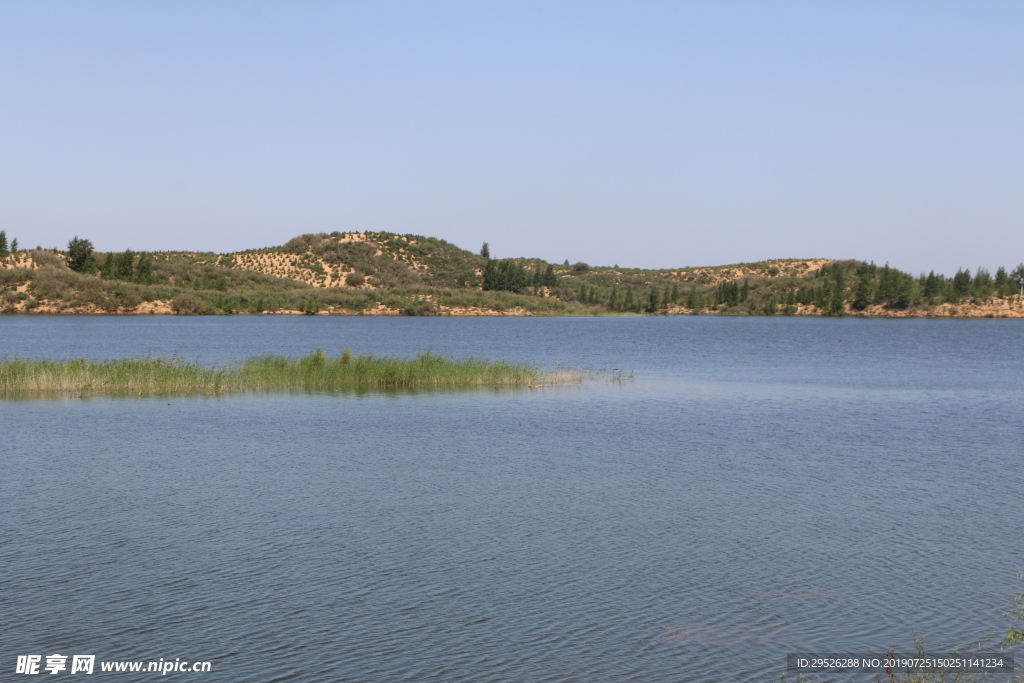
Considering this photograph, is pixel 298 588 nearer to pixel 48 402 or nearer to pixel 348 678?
pixel 348 678

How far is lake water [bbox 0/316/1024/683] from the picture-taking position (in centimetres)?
958

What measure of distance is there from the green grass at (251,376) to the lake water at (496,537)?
2349mm

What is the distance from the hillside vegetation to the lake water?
8899 centimetres

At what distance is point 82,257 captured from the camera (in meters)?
121

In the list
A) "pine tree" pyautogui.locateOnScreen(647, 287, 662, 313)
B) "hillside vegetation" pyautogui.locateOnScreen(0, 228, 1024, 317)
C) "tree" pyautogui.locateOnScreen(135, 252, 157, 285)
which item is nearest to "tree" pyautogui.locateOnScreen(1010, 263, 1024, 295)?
"hillside vegetation" pyautogui.locateOnScreen(0, 228, 1024, 317)

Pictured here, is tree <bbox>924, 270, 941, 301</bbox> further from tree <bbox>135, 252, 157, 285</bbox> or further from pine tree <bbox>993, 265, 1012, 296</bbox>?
tree <bbox>135, 252, 157, 285</bbox>

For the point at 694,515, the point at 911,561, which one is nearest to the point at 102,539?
the point at 694,515

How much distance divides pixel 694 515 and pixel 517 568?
4.20m

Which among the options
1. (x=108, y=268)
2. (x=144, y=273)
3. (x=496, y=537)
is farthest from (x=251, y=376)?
(x=108, y=268)

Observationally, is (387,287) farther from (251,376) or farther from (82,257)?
(251,376)

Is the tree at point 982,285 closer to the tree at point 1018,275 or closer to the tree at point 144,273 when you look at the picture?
the tree at point 1018,275

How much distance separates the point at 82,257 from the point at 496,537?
402ft

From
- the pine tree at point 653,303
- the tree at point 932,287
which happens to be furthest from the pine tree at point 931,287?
the pine tree at point 653,303

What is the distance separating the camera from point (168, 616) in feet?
33.2
